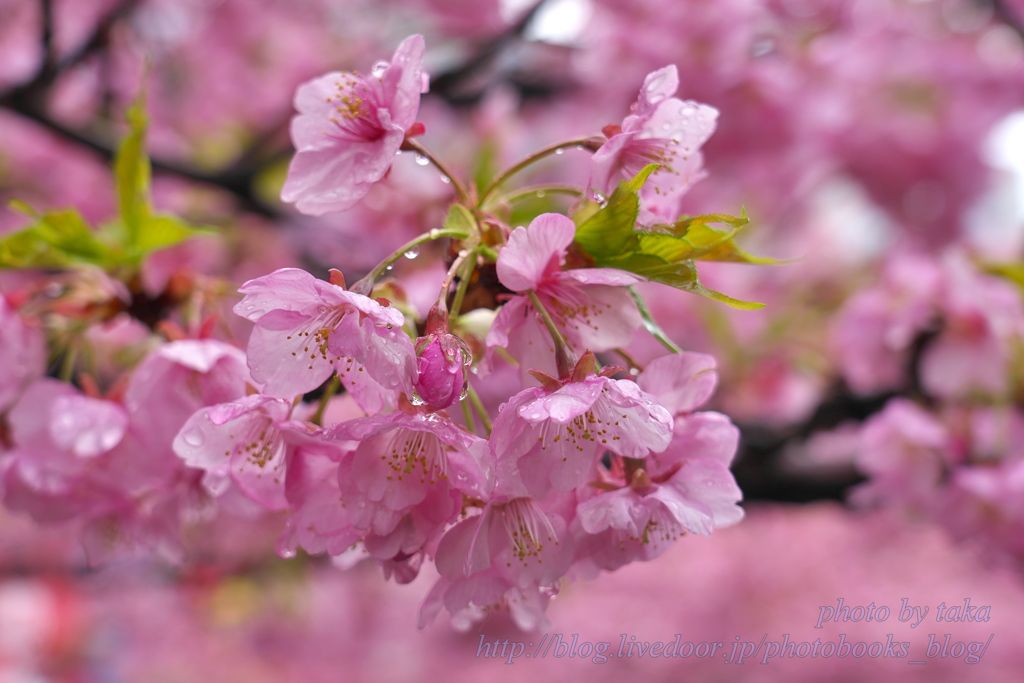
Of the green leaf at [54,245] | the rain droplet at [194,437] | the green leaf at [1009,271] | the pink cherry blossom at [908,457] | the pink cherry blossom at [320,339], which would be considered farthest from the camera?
the green leaf at [1009,271]

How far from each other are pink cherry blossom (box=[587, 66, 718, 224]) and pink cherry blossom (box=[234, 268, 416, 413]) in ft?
0.92

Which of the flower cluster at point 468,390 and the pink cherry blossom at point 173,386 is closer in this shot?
the flower cluster at point 468,390

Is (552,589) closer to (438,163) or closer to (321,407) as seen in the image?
(321,407)

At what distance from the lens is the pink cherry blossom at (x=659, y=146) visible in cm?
69

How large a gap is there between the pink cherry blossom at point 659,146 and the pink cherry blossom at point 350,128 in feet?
0.69

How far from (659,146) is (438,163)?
0.81 ft

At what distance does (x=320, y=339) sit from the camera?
2.14ft

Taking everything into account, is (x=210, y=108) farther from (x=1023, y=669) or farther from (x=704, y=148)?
(x=1023, y=669)

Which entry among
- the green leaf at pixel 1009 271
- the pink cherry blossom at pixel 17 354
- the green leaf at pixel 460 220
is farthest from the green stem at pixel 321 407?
the green leaf at pixel 1009 271

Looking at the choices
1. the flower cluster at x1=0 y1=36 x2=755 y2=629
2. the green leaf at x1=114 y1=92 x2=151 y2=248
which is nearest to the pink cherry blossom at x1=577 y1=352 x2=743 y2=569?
the flower cluster at x1=0 y1=36 x2=755 y2=629

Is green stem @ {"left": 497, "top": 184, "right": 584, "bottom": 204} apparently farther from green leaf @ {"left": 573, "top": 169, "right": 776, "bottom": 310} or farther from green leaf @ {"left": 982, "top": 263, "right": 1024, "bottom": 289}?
green leaf @ {"left": 982, "top": 263, "right": 1024, "bottom": 289}

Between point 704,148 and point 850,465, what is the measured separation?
1171 millimetres

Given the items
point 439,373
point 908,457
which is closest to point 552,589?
point 439,373

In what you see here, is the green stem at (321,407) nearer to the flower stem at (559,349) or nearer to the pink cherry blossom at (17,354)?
the flower stem at (559,349)
